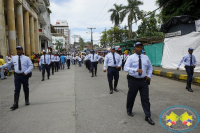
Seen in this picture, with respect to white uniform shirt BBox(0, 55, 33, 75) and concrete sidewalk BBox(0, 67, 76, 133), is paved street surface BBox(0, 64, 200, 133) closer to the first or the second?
concrete sidewalk BBox(0, 67, 76, 133)

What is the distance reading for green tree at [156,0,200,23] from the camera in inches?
619

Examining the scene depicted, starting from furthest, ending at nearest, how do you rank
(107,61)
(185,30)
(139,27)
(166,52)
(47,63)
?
1. (139,27)
2. (166,52)
3. (185,30)
4. (47,63)
5. (107,61)

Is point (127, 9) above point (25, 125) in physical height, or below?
above

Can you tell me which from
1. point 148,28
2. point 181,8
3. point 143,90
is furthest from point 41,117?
point 148,28

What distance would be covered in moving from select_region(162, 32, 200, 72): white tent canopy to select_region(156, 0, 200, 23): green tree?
170 inches

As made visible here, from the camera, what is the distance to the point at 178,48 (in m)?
13.1

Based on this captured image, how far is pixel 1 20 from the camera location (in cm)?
1521

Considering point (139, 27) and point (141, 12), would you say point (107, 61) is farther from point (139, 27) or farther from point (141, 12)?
point (139, 27)

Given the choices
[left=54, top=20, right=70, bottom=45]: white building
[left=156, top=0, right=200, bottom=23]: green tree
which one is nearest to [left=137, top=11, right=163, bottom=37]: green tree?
[left=156, top=0, right=200, bottom=23]: green tree

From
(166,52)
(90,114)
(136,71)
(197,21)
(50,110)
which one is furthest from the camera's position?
(166,52)

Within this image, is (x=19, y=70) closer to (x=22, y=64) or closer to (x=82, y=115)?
(x=22, y=64)

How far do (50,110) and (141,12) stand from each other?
98.8 feet

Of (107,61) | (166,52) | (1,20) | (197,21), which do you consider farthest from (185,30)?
(1,20)

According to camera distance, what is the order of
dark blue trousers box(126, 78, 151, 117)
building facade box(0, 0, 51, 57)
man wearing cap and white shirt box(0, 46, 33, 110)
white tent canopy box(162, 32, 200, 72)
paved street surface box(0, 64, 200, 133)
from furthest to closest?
building facade box(0, 0, 51, 57) → white tent canopy box(162, 32, 200, 72) → man wearing cap and white shirt box(0, 46, 33, 110) → dark blue trousers box(126, 78, 151, 117) → paved street surface box(0, 64, 200, 133)
